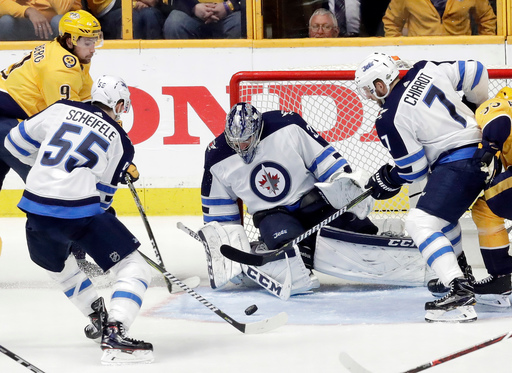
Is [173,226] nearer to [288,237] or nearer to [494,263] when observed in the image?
[288,237]

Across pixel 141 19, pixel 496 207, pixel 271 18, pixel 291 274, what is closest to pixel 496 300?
pixel 496 207

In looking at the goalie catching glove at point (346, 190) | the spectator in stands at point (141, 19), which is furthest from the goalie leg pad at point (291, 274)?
the spectator in stands at point (141, 19)

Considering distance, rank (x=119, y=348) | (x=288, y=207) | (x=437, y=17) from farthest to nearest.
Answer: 1. (x=437, y=17)
2. (x=288, y=207)
3. (x=119, y=348)

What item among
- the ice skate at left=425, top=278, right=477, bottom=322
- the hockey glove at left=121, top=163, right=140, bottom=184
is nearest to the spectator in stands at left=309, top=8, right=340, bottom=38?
the hockey glove at left=121, top=163, right=140, bottom=184

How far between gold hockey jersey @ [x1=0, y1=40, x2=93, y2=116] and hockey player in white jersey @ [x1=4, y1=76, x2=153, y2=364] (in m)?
1.05

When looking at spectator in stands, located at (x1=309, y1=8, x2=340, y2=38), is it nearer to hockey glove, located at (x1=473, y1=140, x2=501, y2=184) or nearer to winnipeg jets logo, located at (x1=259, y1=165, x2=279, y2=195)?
winnipeg jets logo, located at (x1=259, y1=165, x2=279, y2=195)

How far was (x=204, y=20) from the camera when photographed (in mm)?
5852

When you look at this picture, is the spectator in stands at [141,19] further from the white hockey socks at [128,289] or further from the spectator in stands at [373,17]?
the white hockey socks at [128,289]

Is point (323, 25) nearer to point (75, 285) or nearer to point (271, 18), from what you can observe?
point (271, 18)

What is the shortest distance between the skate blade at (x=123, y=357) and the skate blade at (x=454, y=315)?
1084 mm

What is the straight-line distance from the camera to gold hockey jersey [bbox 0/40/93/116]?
4.28 metres

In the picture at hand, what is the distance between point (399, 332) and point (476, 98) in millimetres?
1115

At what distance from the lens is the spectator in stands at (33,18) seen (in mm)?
5941

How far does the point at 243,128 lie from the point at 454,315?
3.85 feet
